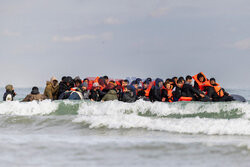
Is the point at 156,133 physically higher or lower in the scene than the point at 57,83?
lower

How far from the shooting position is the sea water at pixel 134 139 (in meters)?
5.98

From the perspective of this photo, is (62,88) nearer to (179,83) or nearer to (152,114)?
(152,114)

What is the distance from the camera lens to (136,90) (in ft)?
47.0

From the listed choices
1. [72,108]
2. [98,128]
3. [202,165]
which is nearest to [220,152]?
[202,165]

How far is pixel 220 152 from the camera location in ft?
20.7

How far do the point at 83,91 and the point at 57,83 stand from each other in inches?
41.5

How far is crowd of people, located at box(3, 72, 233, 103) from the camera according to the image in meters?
13.1

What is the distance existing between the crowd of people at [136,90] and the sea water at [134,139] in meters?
0.70

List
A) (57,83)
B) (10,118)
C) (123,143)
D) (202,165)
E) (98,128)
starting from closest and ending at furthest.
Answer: (202,165), (123,143), (98,128), (10,118), (57,83)

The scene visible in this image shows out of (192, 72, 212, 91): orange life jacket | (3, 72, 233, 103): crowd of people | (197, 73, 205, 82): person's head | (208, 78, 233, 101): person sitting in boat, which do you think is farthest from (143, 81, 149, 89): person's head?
(208, 78, 233, 101): person sitting in boat

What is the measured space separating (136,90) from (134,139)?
22.6ft

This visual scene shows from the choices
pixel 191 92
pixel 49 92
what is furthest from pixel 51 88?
pixel 191 92

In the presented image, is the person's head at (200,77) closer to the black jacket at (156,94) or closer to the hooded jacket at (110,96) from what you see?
the black jacket at (156,94)

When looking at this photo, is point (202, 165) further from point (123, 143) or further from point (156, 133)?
point (156, 133)
